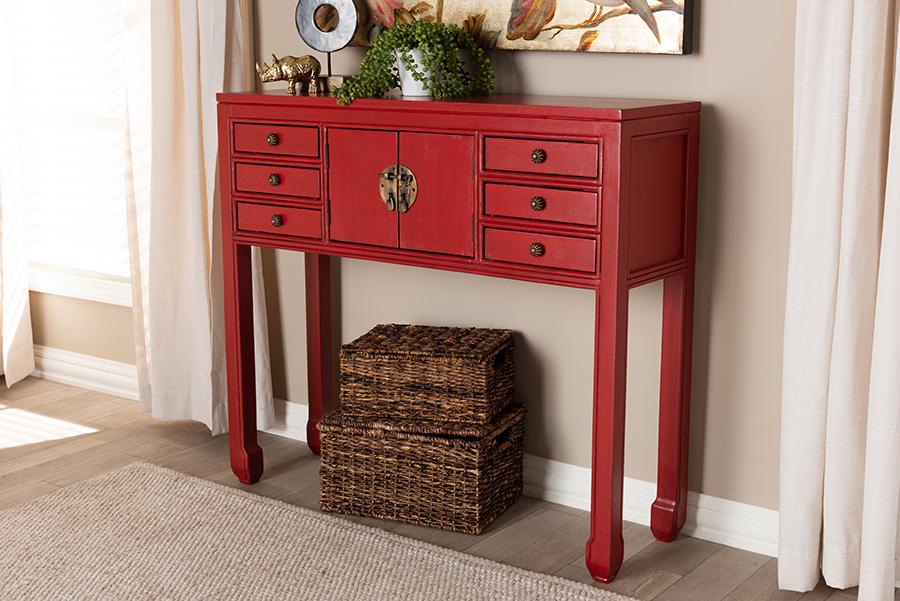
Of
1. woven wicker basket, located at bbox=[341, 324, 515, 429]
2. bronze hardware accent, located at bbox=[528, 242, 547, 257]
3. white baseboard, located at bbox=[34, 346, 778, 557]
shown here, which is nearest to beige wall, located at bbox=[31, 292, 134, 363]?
white baseboard, located at bbox=[34, 346, 778, 557]

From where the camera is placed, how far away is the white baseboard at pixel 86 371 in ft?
12.8

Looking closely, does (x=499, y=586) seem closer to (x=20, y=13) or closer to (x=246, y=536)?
(x=246, y=536)

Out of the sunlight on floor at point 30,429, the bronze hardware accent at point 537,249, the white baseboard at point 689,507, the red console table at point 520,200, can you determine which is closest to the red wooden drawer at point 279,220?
the red console table at point 520,200

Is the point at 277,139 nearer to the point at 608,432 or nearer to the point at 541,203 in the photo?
the point at 541,203

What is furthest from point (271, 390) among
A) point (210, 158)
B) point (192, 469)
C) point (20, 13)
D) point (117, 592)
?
point (20, 13)

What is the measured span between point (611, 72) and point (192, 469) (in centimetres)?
165

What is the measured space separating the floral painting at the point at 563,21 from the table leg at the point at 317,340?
703 millimetres

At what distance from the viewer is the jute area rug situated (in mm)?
2424

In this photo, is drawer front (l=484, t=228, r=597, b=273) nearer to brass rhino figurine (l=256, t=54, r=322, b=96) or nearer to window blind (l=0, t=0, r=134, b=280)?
brass rhino figurine (l=256, t=54, r=322, b=96)

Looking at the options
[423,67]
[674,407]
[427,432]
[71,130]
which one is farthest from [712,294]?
[71,130]

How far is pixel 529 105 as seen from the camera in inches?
92.5

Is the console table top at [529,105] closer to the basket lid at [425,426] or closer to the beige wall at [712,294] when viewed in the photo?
the beige wall at [712,294]

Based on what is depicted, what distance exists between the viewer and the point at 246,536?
2.71 meters

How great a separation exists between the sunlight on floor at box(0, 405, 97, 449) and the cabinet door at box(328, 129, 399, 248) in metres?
1.39
